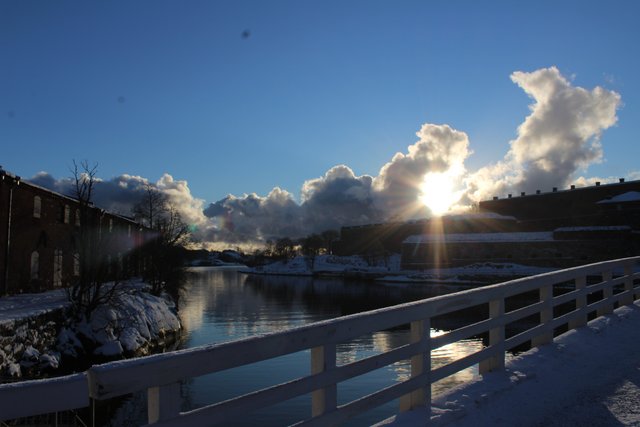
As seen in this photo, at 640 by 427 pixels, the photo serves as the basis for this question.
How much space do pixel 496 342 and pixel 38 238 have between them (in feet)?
75.8

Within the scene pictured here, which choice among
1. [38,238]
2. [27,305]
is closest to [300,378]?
[27,305]

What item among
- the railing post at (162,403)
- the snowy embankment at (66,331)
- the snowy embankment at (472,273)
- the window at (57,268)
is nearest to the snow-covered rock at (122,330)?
the snowy embankment at (66,331)

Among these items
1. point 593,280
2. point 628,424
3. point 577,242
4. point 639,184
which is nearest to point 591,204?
point 639,184

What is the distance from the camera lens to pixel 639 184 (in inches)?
2921

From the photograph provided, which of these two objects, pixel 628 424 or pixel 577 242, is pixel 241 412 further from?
pixel 577 242

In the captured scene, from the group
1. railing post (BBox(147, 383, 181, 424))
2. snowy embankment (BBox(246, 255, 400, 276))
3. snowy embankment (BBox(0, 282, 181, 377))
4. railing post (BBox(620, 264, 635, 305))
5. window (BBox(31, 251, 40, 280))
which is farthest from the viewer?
snowy embankment (BBox(246, 255, 400, 276))

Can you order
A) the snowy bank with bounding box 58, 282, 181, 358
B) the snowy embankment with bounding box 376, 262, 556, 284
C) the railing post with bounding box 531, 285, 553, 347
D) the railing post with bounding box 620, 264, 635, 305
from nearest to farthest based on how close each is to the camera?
the railing post with bounding box 531, 285, 553, 347
the railing post with bounding box 620, 264, 635, 305
the snowy bank with bounding box 58, 282, 181, 358
the snowy embankment with bounding box 376, 262, 556, 284

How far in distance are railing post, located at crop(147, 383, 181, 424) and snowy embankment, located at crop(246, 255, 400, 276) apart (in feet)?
242

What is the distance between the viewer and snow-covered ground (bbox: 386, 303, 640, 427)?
13.6 feet

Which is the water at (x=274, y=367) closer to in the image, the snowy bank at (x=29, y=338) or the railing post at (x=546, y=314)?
the snowy bank at (x=29, y=338)

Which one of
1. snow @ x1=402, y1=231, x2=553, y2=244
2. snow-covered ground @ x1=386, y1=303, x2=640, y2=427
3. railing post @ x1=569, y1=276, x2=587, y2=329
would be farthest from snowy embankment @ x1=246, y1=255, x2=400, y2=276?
snow-covered ground @ x1=386, y1=303, x2=640, y2=427

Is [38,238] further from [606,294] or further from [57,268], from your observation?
[606,294]

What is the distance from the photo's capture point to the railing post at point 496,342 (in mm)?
5344

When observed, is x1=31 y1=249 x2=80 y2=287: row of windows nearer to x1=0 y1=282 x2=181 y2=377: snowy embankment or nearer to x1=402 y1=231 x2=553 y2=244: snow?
x1=0 y1=282 x2=181 y2=377: snowy embankment
